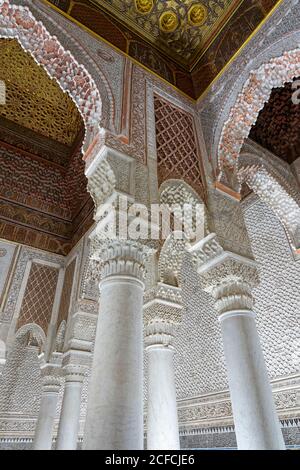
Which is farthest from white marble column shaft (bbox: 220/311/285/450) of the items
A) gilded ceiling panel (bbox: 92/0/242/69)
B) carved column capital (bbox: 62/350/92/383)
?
gilded ceiling panel (bbox: 92/0/242/69)

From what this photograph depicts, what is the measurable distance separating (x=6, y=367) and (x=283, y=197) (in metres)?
6.29

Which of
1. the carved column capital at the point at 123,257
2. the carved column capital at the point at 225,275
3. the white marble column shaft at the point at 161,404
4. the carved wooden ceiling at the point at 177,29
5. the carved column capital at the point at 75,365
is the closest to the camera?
the carved column capital at the point at 123,257

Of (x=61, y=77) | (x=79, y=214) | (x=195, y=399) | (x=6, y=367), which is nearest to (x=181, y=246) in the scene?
(x=61, y=77)

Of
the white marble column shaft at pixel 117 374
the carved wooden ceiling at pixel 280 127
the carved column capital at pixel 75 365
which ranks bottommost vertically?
the white marble column shaft at pixel 117 374

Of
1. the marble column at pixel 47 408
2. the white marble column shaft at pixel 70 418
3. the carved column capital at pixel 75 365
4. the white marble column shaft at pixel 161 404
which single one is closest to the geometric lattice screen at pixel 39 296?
the marble column at pixel 47 408

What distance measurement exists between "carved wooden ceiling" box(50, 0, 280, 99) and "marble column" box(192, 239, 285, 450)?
99.5 inches

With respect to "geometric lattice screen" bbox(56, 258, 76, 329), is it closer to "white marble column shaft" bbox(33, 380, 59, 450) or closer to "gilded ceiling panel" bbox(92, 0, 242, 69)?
"white marble column shaft" bbox(33, 380, 59, 450)

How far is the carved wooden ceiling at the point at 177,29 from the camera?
378 cm

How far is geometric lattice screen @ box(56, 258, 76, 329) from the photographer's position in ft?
19.8

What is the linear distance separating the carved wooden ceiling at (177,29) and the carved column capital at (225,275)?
7.68 feet

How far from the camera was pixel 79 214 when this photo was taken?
7141 mm

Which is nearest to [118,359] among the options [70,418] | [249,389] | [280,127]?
[249,389]

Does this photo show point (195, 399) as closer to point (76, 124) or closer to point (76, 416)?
point (76, 416)

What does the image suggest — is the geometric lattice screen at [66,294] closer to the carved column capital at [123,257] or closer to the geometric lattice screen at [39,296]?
the geometric lattice screen at [39,296]
